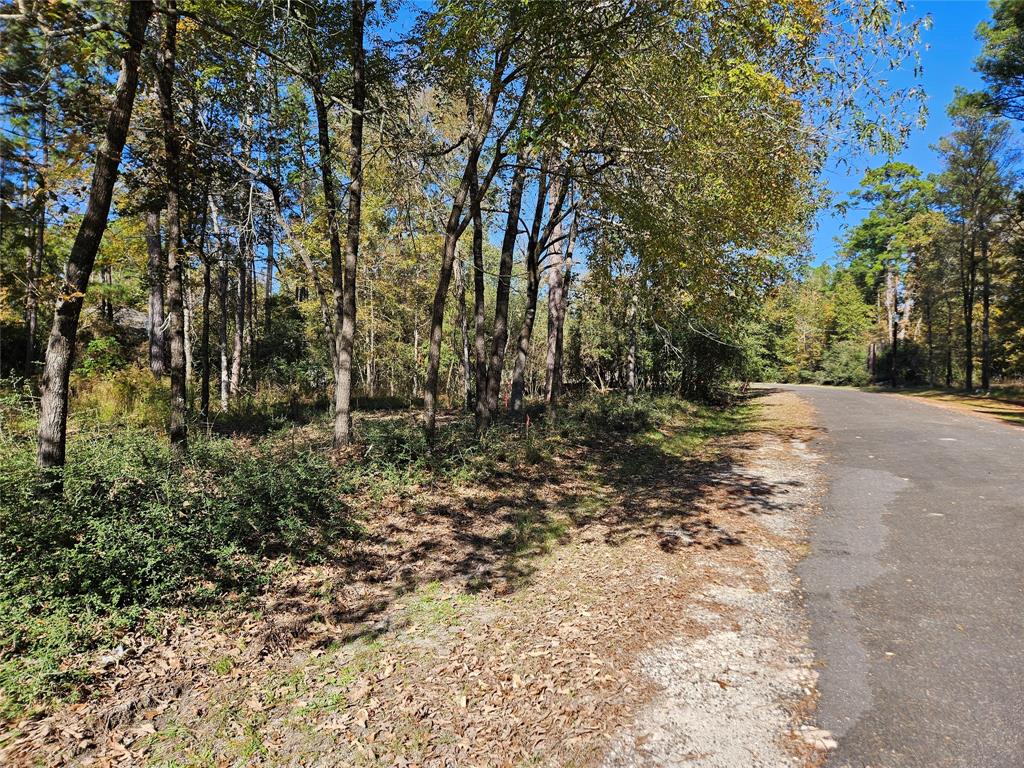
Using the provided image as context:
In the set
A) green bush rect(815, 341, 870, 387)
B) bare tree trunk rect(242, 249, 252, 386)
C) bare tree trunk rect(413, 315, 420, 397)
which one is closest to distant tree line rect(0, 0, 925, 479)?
bare tree trunk rect(242, 249, 252, 386)

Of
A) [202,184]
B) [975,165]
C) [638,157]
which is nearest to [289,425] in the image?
[202,184]

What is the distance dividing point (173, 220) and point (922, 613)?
960 cm

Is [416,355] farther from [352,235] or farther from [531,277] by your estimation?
[352,235]

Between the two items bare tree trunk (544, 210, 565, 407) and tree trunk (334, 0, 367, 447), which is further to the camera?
bare tree trunk (544, 210, 565, 407)

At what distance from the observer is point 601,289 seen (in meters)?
12.5

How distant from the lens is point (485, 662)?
367cm

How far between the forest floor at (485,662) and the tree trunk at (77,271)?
2.25m

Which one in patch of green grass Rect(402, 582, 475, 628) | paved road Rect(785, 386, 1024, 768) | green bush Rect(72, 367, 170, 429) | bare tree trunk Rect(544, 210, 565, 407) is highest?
bare tree trunk Rect(544, 210, 565, 407)

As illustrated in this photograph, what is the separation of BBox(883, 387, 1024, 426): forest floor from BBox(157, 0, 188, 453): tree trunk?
18.2m

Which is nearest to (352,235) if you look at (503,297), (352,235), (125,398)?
(352,235)

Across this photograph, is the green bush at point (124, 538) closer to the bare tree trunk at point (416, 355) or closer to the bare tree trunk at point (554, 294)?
the bare tree trunk at point (554, 294)

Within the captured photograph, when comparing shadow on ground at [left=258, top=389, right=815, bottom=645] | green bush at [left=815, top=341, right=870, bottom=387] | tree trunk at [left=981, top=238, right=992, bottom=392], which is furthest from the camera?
green bush at [left=815, top=341, right=870, bottom=387]

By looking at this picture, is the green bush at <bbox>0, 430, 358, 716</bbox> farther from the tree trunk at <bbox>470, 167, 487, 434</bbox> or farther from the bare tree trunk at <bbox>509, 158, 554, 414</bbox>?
the bare tree trunk at <bbox>509, 158, 554, 414</bbox>

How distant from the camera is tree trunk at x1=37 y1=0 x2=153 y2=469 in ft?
15.7
